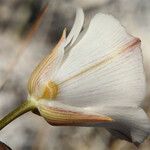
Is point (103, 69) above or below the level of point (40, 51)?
above

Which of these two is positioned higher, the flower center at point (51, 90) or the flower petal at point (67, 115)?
the flower center at point (51, 90)

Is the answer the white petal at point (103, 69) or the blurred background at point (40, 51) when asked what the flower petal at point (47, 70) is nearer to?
the white petal at point (103, 69)

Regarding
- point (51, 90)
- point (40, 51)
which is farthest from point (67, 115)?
point (40, 51)

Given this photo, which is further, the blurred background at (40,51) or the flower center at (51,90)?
the blurred background at (40,51)

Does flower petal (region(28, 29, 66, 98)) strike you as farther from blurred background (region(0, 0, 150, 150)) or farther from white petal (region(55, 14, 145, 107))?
blurred background (region(0, 0, 150, 150))

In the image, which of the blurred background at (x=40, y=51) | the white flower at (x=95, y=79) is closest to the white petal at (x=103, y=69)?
the white flower at (x=95, y=79)

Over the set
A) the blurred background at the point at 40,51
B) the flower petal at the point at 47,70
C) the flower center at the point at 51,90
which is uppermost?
the flower petal at the point at 47,70

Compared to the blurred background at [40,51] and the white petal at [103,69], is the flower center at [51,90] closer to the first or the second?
the white petal at [103,69]

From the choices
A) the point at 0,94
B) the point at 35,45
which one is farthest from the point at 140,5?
the point at 0,94

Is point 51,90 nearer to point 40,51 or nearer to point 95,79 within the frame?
point 95,79
